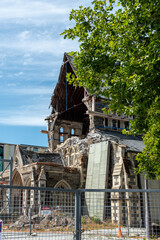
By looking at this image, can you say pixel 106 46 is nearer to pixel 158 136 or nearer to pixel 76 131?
pixel 158 136

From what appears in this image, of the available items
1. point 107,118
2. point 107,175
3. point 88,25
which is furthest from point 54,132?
point 88,25

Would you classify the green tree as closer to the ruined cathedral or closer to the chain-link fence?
the chain-link fence

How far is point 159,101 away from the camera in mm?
11875

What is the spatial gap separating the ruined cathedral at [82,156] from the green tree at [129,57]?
741 centimetres

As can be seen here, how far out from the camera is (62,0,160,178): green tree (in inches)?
447

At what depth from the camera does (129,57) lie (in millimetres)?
12195

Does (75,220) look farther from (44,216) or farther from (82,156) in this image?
(82,156)

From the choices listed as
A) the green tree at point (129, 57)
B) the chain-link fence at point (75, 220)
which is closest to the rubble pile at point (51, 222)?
the chain-link fence at point (75, 220)

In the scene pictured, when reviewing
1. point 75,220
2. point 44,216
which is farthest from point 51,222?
point 75,220

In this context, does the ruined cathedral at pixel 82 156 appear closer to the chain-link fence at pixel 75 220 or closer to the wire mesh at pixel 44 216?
the chain-link fence at pixel 75 220

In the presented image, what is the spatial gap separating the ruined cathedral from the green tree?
24.3 feet

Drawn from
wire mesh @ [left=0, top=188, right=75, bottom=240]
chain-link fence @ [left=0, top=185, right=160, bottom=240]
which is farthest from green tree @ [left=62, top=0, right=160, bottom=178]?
wire mesh @ [left=0, top=188, right=75, bottom=240]

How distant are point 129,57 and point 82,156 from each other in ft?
51.7

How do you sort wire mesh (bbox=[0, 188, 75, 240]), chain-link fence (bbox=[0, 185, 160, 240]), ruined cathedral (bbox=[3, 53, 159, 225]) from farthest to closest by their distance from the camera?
ruined cathedral (bbox=[3, 53, 159, 225]) < wire mesh (bbox=[0, 188, 75, 240]) < chain-link fence (bbox=[0, 185, 160, 240])
